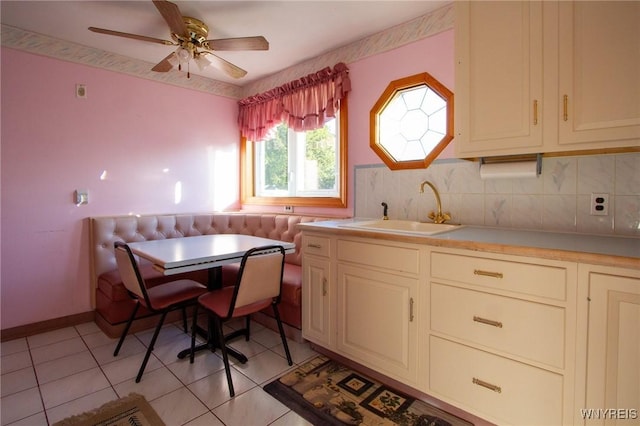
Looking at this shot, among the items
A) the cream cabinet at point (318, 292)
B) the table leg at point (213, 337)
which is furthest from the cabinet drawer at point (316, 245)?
the table leg at point (213, 337)

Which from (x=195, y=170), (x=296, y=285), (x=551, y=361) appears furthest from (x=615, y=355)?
(x=195, y=170)

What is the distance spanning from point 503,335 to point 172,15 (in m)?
2.40

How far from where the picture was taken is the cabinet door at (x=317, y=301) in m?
2.09

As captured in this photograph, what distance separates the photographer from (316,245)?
7.02 ft

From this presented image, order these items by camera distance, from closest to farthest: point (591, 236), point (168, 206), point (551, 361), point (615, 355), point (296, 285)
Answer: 1. point (615, 355)
2. point (551, 361)
3. point (591, 236)
4. point (296, 285)
5. point (168, 206)

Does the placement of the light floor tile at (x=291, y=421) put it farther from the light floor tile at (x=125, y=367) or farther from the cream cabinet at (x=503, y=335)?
the light floor tile at (x=125, y=367)

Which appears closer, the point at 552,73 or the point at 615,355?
the point at 615,355

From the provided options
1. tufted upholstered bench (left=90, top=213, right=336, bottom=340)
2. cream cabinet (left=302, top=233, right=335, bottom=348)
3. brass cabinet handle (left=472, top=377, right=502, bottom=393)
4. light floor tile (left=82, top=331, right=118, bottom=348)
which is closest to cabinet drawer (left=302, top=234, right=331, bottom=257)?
cream cabinet (left=302, top=233, right=335, bottom=348)

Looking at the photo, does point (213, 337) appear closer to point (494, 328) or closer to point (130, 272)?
point (130, 272)

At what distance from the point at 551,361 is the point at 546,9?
1.54 metres

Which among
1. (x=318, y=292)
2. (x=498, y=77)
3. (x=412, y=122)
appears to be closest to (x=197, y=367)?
(x=318, y=292)

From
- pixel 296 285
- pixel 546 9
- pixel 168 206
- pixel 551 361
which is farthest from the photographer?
pixel 168 206

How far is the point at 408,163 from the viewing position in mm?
2389

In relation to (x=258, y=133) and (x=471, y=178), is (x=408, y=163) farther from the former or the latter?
(x=258, y=133)
